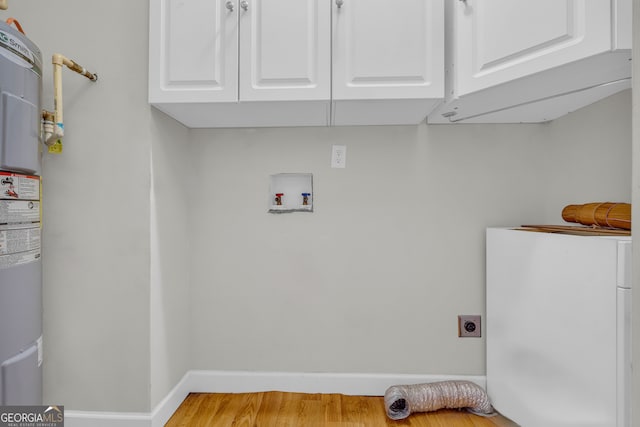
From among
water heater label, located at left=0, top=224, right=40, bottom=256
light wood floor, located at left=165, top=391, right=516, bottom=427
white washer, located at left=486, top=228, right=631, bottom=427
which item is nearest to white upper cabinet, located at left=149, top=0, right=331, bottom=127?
water heater label, located at left=0, top=224, right=40, bottom=256

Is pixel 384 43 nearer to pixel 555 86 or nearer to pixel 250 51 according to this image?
pixel 250 51

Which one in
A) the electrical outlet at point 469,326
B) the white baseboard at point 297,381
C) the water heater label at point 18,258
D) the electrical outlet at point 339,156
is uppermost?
the electrical outlet at point 339,156

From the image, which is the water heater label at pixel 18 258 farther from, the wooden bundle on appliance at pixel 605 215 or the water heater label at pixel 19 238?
the wooden bundle on appliance at pixel 605 215

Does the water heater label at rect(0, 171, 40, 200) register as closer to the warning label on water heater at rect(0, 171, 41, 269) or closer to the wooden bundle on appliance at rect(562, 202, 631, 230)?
the warning label on water heater at rect(0, 171, 41, 269)

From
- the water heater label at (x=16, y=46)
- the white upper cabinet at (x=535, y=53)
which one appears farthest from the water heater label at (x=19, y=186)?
the white upper cabinet at (x=535, y=53)

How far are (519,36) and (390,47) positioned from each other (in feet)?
1.36

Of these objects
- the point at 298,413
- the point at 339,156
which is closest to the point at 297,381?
the point at 298,413

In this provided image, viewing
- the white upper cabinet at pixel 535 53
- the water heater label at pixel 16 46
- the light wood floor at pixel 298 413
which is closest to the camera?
the white upper cabinet at pixel 535 53

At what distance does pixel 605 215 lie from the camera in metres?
1.16

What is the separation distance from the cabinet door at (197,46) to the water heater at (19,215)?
1.31ft

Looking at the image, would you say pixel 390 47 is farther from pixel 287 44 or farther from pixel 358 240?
pixel 358 240

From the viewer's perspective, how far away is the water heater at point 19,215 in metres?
1.10

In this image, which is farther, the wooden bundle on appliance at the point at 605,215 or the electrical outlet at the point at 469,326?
the electrical outlet at the point at 469,326

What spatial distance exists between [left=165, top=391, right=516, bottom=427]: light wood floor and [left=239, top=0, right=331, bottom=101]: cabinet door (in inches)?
53.7
